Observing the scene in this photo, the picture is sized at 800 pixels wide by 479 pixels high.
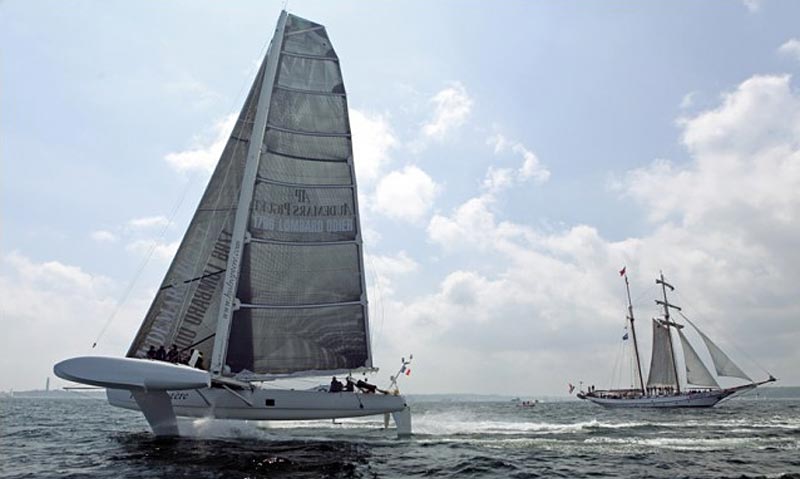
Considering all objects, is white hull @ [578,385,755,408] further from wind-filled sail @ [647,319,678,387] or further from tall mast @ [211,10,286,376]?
tall mast @ [211,10,286,376]

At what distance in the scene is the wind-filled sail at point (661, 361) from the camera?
251 ft

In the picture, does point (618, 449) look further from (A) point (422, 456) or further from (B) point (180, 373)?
(B) point (180, 373)

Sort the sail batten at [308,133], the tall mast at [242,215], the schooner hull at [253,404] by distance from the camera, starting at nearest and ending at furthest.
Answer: the schooner hull at [253,404]
the tall mast at [242,215]
the sail batten at [308,133]

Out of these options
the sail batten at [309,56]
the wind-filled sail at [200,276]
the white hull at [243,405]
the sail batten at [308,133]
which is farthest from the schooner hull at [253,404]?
the sail batten at [309,56]

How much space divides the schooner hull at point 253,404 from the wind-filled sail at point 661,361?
66.5m

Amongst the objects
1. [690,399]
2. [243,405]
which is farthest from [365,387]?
[690,399]

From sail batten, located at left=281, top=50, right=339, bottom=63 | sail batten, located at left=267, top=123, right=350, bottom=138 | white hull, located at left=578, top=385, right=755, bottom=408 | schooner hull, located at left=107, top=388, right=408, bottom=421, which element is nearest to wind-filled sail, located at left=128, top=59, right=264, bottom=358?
schooner hull, located at left=107, top=388, right=408, bottom=421

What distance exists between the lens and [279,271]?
77.3 feet

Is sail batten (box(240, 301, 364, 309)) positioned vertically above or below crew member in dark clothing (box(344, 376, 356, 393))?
above

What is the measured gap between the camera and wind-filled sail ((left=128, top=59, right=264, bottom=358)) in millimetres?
23844

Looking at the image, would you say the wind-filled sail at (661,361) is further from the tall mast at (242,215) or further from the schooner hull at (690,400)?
the tall mast at (242,215)

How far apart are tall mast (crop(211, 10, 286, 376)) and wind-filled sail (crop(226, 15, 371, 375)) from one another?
0.24 meters

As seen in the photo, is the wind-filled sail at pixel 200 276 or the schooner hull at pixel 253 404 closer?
the schooner hull at pixel 253 404

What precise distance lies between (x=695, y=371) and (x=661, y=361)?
4.25 m
